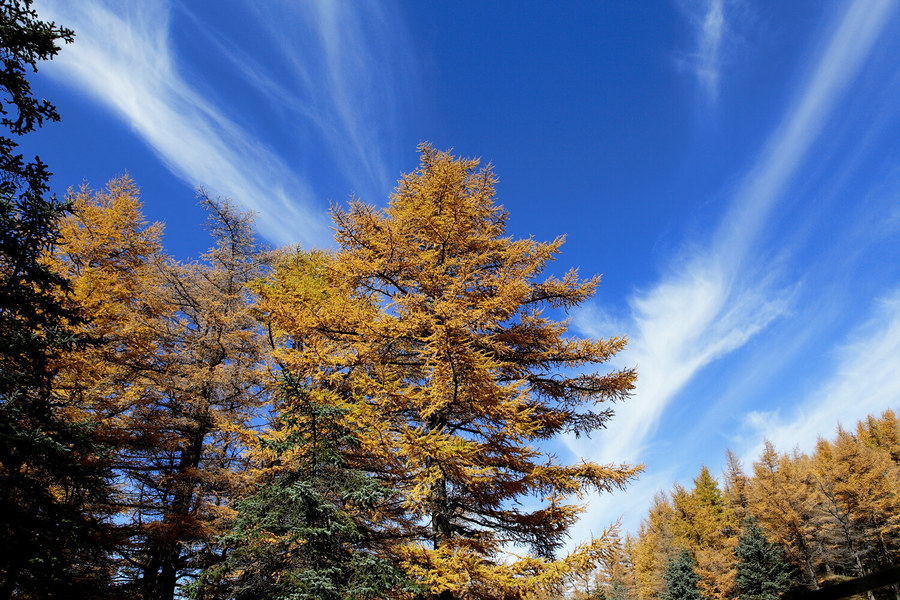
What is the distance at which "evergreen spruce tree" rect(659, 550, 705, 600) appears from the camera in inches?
1430

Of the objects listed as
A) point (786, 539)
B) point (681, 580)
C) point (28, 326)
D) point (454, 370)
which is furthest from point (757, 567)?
point (28, 326)

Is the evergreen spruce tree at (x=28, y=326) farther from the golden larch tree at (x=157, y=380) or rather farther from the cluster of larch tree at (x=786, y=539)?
the cluster of larch tree at (x=786, y=539)

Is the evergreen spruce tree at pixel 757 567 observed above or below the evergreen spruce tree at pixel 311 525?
below

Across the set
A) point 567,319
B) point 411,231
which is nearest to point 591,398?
point 567,319

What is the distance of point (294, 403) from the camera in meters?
8.74

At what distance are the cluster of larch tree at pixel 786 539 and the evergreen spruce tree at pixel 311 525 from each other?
37.5 metres

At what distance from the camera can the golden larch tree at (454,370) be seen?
24.3 ft

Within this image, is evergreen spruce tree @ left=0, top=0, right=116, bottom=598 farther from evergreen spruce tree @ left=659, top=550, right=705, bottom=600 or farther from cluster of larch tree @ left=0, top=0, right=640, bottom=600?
evergreen spruce tree @ left=659, top=550, right=705, bottom=600

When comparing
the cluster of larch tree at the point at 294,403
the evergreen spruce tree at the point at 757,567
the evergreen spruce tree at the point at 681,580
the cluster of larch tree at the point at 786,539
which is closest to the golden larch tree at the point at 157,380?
the cluster of larch tree at the point at 294,403

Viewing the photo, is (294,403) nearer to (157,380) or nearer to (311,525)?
(311,525)

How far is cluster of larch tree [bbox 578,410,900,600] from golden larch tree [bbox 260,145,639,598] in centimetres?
3646

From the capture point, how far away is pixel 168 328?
15.0 metres

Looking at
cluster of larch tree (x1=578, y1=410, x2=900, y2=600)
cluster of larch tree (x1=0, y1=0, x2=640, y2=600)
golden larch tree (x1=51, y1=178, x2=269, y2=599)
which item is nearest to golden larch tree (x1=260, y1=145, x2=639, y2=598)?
cluster of larch tree (x1=0, y1=0, x2=640, y2=600)

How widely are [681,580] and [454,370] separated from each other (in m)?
→ 41.7
